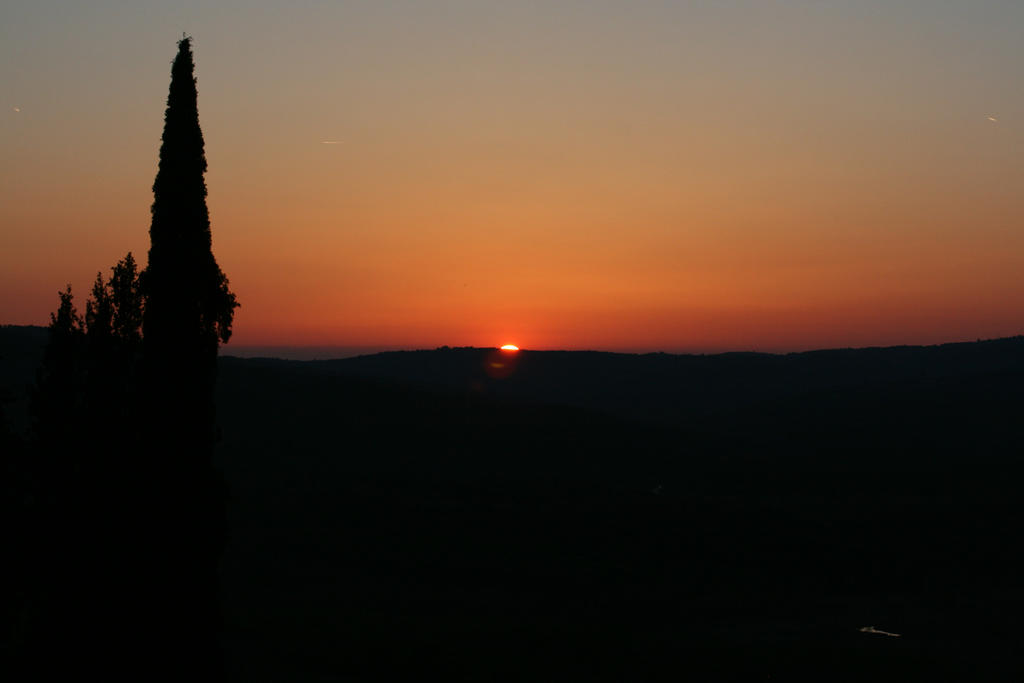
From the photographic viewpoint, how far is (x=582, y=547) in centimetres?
6400

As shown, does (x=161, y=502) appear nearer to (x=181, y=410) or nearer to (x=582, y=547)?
(x=181, y=410)

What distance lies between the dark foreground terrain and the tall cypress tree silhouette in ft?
51.4

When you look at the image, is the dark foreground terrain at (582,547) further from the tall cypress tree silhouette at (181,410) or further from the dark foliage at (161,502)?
the tall cypress tree silhouette at (181,410)

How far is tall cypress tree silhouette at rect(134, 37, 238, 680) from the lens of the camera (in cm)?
2153

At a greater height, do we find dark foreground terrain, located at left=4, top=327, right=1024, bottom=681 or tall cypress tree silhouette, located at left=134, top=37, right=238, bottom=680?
tall cypress tree silhouette, located at left=134, top=37, right=238, bottom=680

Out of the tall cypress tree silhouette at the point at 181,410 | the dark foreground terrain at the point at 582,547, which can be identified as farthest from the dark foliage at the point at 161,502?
the dark foreground terrain at the point at 582,547

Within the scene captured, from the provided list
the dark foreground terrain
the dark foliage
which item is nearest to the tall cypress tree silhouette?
the dark foliage

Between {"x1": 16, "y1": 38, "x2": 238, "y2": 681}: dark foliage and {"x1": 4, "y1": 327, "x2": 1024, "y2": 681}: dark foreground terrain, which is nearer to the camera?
{"x1": 16, "y1": 38, "x2": 238, "y2": 681}: dark foliage

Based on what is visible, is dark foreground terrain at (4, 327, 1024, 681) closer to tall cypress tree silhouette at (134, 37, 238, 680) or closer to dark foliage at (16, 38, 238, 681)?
dark foliage at (16, 38, 238, 681)

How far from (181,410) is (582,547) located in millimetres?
45546

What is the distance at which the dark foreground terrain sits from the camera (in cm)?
4147

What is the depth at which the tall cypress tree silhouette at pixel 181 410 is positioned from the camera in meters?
21.5

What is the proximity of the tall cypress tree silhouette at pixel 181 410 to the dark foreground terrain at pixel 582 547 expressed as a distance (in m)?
15.7

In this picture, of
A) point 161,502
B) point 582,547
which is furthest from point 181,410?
point 582,547
